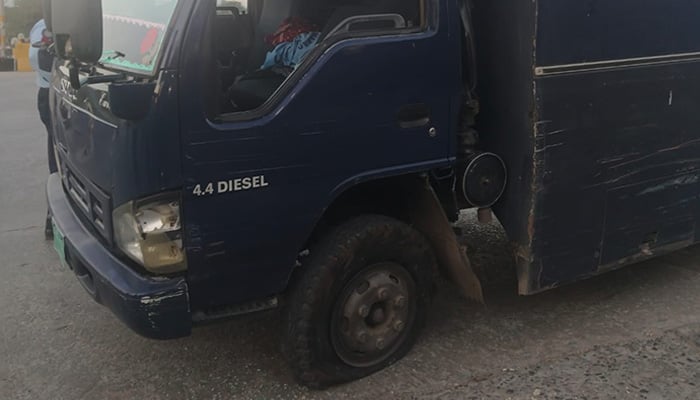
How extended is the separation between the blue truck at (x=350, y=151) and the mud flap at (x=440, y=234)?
0.01 meters

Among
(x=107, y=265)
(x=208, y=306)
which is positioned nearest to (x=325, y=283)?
(x=208, y=306)

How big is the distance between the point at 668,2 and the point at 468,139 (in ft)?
4.66

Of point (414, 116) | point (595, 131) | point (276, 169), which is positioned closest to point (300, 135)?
point (276, 169)

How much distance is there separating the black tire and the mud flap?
0.40 ft

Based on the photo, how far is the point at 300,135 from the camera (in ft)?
9.87

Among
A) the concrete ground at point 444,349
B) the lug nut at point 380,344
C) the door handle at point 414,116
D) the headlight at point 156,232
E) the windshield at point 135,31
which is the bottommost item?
the concrete ground at point 444,349

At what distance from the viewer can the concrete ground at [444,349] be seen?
11.3 feet

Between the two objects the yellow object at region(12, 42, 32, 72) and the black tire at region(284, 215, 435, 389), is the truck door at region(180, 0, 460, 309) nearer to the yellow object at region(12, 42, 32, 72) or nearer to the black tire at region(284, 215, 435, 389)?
the black tire at region(284, 215, 435, 389)

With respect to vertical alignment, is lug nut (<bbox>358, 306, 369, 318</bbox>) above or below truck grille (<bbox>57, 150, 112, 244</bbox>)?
below

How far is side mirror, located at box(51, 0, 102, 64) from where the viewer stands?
2607 mm

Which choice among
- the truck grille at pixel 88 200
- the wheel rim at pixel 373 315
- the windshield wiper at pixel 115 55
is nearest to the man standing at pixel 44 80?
the truck grille at pixel 88 200

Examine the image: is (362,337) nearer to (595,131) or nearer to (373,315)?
(373,315)

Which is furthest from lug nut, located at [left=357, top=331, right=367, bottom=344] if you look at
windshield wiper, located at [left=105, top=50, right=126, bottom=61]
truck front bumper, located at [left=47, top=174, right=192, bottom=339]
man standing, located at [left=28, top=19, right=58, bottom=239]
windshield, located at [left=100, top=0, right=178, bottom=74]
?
man standing, located at [left=28, top=19, right=58, bottom=239]

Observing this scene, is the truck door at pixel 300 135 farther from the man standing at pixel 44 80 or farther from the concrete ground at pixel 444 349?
the man standing at pixel 44 80
